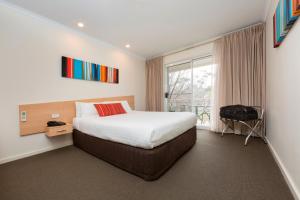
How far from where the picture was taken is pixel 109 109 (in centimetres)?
304

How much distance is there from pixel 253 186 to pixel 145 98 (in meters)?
3.92

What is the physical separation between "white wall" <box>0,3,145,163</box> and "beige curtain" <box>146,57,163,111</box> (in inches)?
81.8

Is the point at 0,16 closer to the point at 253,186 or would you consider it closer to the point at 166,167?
the point at 166,167

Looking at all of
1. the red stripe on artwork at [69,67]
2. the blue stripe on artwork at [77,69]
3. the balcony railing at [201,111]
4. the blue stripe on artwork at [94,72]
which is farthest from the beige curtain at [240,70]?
the red stripe on artwork at [69,67]

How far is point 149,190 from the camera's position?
1.35 metres

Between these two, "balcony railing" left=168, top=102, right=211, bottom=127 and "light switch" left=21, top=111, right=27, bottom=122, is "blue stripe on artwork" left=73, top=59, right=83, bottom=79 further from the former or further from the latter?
"balcony railing" left=168, top=102, right=211, bottom=127

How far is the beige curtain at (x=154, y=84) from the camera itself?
4602 mm

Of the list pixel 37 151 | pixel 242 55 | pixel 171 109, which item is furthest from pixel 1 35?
pixel 242 55

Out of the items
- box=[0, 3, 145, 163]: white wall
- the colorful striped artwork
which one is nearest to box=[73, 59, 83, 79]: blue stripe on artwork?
the colorful striped artwork

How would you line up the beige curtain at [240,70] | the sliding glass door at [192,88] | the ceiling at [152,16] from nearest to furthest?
the ceiling at [152,16]
the beige curtain at [240,70]
the sliding glass door at [192,88]

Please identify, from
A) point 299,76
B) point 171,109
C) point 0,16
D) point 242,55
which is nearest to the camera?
point 299,76

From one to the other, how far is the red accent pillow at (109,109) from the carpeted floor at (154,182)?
0.95m

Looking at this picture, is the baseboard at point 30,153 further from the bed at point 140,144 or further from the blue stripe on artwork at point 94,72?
the blue stripe on artwork at point 94,72

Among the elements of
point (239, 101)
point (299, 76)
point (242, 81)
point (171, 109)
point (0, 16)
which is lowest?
point (171, 109)
